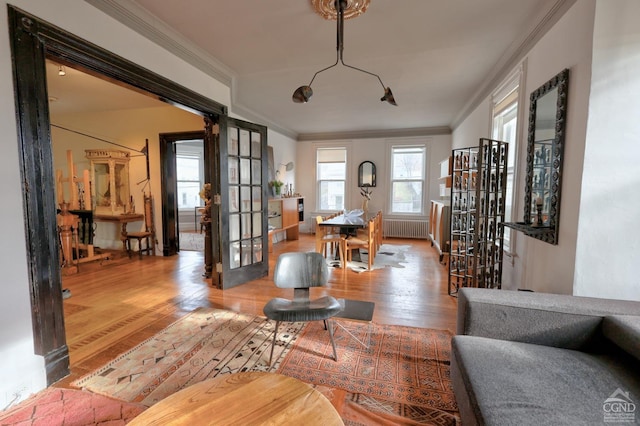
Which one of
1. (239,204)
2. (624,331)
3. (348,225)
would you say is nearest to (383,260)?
(348,225)

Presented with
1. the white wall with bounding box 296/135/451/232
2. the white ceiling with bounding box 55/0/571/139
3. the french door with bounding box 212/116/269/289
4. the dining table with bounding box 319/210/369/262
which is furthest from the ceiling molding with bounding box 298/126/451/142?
the french door with bounding box 212/116/269/289

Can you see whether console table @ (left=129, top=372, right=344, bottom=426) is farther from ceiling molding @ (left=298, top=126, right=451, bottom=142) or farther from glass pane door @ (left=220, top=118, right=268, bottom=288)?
ceiling molding @ (left=298, top=126, right=451, bottom=142)

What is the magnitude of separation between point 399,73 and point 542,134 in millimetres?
1944

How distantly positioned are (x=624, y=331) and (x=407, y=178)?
6.27 meters

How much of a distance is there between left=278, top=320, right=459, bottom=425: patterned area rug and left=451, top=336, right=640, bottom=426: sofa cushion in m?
0.30

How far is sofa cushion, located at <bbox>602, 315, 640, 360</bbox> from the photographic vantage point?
1279 mm

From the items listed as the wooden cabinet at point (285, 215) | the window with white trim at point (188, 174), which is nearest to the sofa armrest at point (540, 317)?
the wooden cabinet at point (285, 215)

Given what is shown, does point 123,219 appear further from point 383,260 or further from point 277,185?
point 383,260

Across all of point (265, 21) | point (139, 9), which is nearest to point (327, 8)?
point (265, 21)

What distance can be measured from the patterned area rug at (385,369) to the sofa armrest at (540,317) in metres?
0.46

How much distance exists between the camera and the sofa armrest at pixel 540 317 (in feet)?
5.02

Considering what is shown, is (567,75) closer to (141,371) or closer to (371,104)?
(371,104)

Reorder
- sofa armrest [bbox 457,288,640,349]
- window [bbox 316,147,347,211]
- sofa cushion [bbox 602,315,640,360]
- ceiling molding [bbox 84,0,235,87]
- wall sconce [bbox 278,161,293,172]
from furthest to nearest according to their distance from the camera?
window [bbox 316,147,347,211]
wall sconce [bbox 278,161,293,172]
ceiling molding [bbox 84,0,235,87]
sofa armrest [bbox 457,288,640,349]
sofa cushion [bbox 602,315,640,360]

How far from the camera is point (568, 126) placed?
6.76 feet
